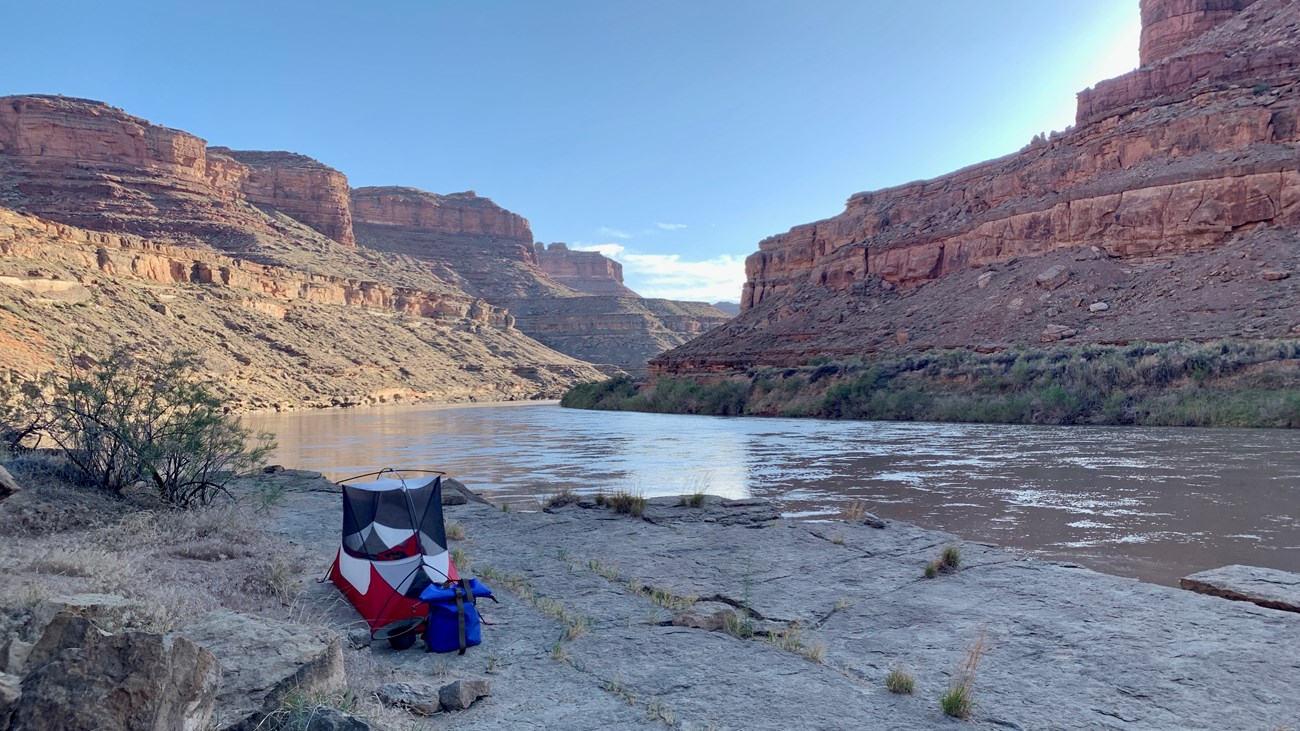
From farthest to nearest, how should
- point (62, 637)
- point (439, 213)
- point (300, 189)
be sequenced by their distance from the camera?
point (439, 213) < point (300, 189) < point (62, 637)

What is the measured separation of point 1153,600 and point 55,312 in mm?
50154

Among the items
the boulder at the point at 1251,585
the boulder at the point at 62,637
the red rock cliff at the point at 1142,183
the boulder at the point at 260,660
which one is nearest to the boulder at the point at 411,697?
the boulder at the point at 260,660

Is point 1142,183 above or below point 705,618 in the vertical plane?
above

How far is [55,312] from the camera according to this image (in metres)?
40.5

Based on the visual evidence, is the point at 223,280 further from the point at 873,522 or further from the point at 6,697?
the point at 6,697

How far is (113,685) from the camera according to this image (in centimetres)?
248

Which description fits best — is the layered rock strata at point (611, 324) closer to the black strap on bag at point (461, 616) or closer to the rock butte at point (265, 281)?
the rock butte at point (265, 281)

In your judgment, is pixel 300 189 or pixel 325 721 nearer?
pixel 325 721

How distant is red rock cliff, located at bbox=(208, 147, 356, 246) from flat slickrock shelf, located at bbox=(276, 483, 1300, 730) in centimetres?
10510

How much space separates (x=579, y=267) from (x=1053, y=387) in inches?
6076

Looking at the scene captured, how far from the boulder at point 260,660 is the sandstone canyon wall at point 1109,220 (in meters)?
31.3

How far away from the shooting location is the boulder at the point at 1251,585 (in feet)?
18.6

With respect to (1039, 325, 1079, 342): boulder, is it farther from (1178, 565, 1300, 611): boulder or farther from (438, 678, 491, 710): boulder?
(438, 678, 491, 710): boulder

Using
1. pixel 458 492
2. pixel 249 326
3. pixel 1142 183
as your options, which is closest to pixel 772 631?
pixel 458 492
